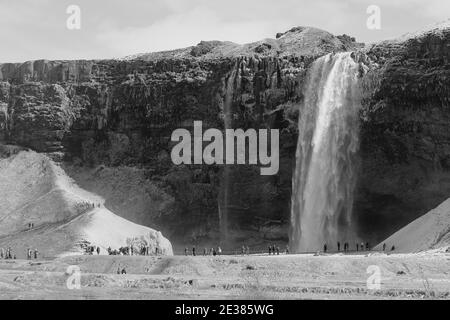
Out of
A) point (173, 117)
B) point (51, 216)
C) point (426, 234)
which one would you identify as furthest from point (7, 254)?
point (426, 234)

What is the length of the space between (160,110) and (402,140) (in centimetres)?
2680

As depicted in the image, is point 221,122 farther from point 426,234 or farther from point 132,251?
point 426,234

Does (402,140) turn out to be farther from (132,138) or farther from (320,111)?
(132,138)

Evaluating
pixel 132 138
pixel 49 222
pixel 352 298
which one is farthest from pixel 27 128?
pixel 352 298

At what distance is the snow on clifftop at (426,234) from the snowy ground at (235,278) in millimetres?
6192

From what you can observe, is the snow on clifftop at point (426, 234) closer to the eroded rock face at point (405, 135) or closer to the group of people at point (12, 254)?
the eroded rock face at point (405, 135)

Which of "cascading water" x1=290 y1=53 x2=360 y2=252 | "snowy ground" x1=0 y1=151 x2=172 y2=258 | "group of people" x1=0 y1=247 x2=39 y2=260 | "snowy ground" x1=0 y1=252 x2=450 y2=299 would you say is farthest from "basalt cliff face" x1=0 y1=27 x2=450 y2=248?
"snowy ground" x1=0 y1=252 x2=450 y2=299

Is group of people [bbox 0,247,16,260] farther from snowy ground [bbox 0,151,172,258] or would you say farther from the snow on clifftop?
the snow on clifftop

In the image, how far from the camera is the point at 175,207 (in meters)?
87.2

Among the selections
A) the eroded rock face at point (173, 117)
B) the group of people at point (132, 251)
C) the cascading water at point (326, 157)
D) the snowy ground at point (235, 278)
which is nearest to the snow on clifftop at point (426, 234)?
the snowy ground at point (235, 278)

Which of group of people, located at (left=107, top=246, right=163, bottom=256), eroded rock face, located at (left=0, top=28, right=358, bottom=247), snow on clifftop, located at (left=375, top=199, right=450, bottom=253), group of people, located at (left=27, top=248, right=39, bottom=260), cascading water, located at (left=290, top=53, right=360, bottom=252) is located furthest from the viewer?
eroded rock face, located at (left=0, top=28, right=358, bottom=247)

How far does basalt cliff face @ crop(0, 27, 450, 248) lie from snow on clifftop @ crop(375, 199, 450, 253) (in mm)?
10698

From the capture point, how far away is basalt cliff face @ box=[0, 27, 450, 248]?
76625mm

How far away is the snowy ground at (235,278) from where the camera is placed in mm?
38094
